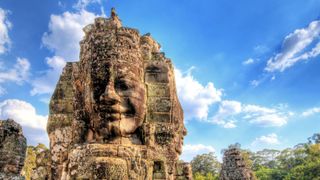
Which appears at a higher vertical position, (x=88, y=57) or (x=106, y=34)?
(x=106, y=34)

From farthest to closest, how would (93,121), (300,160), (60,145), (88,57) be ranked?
(300,160)
(60,145)
(88,57)
(93,121)

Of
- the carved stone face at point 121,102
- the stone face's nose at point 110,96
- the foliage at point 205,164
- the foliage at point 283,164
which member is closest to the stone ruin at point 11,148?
the carved stone face at point 121,102

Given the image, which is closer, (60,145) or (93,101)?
(93,101)

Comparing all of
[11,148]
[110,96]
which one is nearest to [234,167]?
[11,148]

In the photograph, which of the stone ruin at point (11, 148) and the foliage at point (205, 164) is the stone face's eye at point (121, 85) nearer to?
the stone ruin at point (11, 148)

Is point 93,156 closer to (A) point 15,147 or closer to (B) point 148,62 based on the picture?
(B) point 148,62

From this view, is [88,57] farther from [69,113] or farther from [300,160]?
[300,160]

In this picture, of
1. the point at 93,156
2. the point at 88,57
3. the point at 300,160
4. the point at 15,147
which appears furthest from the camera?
the point at 300,160

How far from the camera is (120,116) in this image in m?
4.66

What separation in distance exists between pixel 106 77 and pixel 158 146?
148 cm

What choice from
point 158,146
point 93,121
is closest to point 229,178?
point 158,146

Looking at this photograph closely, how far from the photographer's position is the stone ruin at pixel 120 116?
440 cm

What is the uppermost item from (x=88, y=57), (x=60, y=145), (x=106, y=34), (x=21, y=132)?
(x=106, y=34)

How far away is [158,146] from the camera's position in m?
5.12
